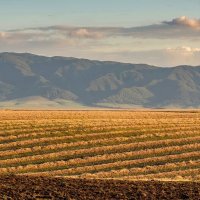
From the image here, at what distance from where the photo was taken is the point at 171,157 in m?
56.4

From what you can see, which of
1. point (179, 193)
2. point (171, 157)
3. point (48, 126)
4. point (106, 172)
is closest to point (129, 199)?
point (179, 193)

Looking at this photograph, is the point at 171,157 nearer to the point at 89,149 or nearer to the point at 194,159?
the point at 194,159

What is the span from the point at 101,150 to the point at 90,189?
79.7 feet

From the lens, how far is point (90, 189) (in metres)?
34.9

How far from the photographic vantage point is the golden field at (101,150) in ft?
166

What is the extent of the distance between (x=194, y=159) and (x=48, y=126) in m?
23.1

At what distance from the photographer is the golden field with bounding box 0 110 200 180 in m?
50.5

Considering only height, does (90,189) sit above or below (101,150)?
above

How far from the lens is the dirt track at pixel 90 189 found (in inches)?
1273

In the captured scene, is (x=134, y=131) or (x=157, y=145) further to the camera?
(x=134, y=131)

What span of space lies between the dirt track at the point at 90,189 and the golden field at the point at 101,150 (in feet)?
27.1

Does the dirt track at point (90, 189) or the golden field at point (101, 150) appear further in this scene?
the golden field at point (101, 150)

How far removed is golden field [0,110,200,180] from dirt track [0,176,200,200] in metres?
8.25

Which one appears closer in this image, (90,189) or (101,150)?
(90,189)
